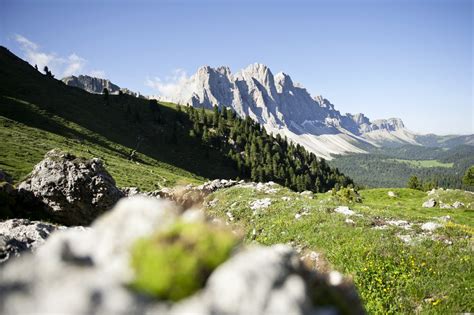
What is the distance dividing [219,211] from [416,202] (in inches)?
2183

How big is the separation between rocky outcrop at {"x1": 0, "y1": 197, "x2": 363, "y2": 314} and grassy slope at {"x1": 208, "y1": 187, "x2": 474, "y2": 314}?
29.6ft

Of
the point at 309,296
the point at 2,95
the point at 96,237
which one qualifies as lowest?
the point at 309,296

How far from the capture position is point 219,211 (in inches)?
1044

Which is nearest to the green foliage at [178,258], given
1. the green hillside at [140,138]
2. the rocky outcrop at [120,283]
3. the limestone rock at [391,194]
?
Result: the rocky outcrop at [120,283]

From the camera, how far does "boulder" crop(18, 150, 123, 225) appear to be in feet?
63.9

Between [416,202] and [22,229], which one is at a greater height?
[22,229]

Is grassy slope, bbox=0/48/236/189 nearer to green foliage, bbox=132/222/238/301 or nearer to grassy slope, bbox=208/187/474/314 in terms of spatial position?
grassy slope, bbox=208/187/474/314

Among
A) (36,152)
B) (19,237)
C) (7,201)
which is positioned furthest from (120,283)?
(36,152)

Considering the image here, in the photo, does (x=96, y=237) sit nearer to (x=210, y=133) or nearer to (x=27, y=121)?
(x=27, y=121)

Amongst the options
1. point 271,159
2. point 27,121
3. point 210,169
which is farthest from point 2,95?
point 271,159

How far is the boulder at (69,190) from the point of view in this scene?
1948 cm

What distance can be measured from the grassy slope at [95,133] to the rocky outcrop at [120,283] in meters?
43.7

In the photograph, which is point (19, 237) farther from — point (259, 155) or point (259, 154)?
point (259, 154)

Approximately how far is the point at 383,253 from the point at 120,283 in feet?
45.4
